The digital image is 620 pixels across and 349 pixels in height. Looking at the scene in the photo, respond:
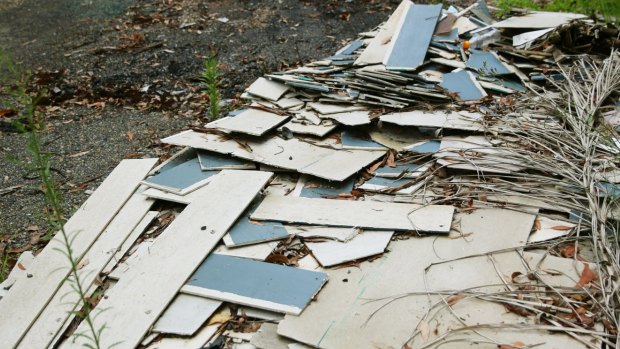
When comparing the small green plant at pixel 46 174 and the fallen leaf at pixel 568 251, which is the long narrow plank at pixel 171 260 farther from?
the fallen leaf at pixel 568 251

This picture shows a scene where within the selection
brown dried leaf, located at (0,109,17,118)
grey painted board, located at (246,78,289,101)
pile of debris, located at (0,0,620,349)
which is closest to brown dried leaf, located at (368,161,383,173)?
pile of debris, located at (0,0,620,349)

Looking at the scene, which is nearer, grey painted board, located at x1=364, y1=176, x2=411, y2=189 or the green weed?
grey painted board, located at x1=364, y1=176, x2=411, y2=189

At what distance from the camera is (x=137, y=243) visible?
335 cm

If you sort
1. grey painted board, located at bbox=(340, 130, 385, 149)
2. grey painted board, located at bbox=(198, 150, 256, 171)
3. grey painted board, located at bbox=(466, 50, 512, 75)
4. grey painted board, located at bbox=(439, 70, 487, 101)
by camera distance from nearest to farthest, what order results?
grey painted board, located at bbox=(198, 150, 256, 171), grey painted board, located at bbox=(340, 130, 385, 149), grey painted board, located at bbox=(439, 70, 487, 101), grey painted board, located at bbox=(466, 50, 512, 75)

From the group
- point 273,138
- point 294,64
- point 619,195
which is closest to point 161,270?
point 273,138

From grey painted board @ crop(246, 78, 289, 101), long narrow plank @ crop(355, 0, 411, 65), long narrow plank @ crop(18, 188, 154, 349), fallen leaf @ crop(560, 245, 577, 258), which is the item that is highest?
long narrow plank @ crop(355, 0, 411, 65)

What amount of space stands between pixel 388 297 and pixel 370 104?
2.09 m

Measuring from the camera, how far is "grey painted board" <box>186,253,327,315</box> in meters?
2.70

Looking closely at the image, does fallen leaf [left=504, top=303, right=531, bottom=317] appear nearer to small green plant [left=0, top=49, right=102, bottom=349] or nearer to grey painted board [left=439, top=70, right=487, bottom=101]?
small green plant [left=0, top=49, right=102, bottom=349]

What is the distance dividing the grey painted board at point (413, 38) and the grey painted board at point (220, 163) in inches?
67.9

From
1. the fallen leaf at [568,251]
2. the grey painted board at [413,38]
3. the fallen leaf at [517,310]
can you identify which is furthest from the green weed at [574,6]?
the fallen leaf at [517,310]

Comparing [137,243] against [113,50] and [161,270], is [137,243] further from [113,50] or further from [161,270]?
[113,50]

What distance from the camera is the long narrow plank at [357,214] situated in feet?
10.3

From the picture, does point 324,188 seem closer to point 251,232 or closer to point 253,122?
point 251,232
